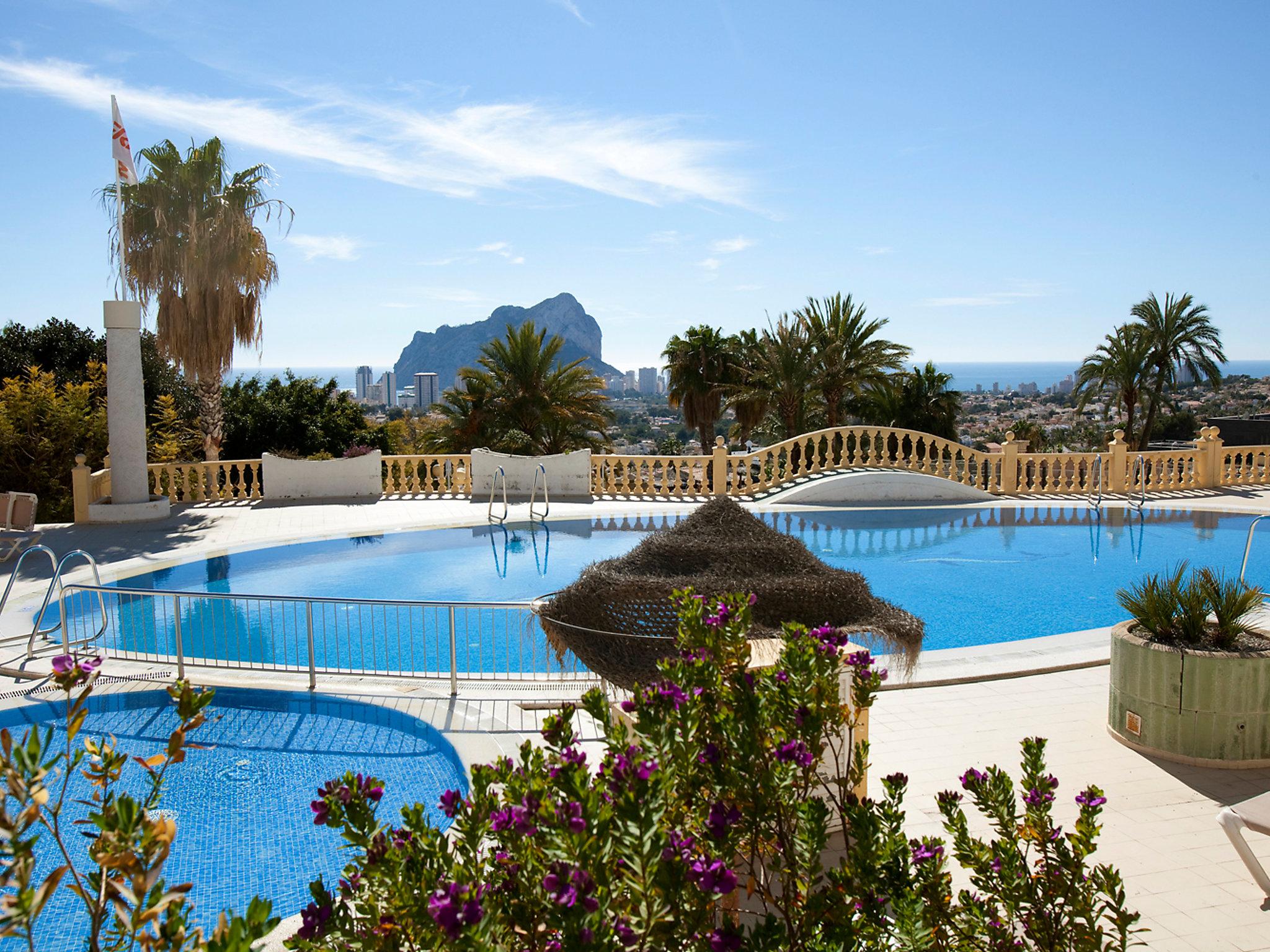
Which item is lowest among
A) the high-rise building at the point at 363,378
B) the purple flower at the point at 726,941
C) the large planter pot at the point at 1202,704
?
the large planter pot at the point at 1202,704

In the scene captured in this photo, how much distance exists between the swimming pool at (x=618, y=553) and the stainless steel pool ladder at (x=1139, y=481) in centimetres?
85

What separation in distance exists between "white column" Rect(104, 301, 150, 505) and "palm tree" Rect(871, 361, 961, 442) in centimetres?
1938

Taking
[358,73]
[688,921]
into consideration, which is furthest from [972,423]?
[688,921]

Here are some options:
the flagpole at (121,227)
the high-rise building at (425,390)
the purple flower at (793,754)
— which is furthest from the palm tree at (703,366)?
the high-rise building at (425,390)

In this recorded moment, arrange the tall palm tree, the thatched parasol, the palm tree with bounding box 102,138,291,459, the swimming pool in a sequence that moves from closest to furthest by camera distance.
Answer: the thatched parasol
the swimming pool
the palm tree with bounding box 102,138,291,459
the tall palm tree

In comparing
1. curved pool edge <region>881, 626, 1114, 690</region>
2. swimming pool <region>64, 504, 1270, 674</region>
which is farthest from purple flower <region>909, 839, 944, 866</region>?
swimming pool <region>64, 504, 1270, 674</region>

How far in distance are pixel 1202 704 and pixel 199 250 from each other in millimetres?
18869

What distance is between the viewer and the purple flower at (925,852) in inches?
99.3

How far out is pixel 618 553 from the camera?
13977mm

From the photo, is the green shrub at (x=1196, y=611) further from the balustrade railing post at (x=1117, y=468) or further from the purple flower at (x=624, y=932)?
the balustrade railing post at (x=1117, y=468)

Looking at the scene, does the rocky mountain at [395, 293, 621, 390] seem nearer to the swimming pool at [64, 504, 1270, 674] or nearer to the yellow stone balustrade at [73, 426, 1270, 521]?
the yellow stone balustrade at [73, 426, 1270, 521]

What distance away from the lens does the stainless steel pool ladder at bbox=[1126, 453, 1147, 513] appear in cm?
1830

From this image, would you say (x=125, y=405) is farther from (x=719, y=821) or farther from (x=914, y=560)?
(x=719, y=821)

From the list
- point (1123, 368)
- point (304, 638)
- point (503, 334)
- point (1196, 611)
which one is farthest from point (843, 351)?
point (503, 334)
